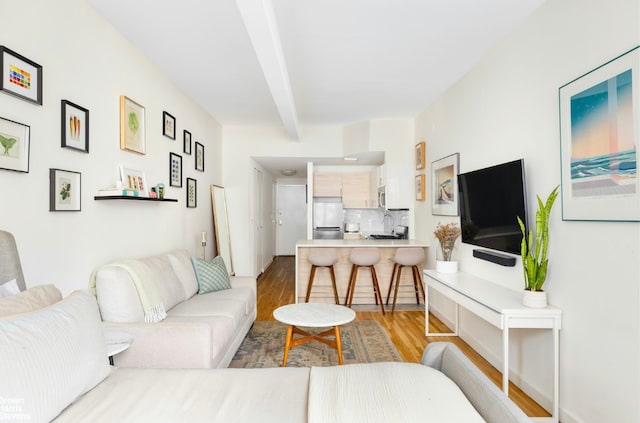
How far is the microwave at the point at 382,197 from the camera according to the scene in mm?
5543

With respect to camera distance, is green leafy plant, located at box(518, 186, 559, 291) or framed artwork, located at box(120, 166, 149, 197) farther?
framed artwork, located at box(120, 166, 149, 197)

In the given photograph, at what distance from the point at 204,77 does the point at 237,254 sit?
10.4ft

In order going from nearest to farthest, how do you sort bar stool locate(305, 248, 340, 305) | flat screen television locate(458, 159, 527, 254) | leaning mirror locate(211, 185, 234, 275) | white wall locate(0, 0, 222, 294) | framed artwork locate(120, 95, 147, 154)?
white wall locate(0, 0, 222, 294)
flat screen television locate(458, 159, 527, 254)
framed artwork locate(120, 95, 147, 154)
bar stool locate(305, 248, 340, 305)
leaning mirror locate(211, 185, 234, 275)

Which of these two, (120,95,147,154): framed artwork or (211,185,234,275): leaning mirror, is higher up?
(120,95,147,154): framed artwork

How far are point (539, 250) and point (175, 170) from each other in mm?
3553

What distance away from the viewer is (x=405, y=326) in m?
4.06

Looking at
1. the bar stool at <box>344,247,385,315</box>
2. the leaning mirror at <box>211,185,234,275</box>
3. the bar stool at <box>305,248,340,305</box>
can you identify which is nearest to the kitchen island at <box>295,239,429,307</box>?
the bar stool at <box>344,247,385,315</box>

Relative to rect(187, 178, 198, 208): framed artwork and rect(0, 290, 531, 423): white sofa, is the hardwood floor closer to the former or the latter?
rect(0, 290, 531, 423): white sofa

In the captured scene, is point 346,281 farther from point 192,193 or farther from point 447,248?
point 192,193

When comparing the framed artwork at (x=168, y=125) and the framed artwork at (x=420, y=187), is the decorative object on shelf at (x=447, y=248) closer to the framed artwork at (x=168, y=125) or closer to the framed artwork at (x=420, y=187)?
the framed artwork at (x=420, y=187)

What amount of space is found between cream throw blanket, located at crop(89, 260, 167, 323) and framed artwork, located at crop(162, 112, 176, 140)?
1621mm

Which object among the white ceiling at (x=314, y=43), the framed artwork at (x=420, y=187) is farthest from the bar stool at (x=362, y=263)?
the white ceiling at (x=314, y=43)

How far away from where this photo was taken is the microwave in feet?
18.2

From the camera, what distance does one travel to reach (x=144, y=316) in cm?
246
